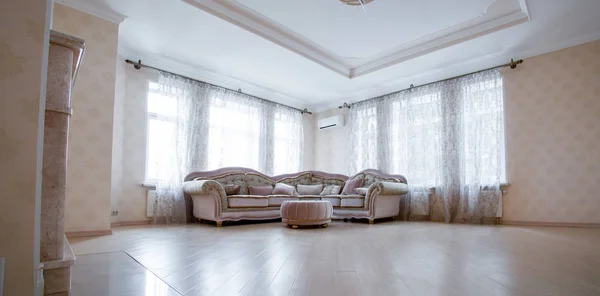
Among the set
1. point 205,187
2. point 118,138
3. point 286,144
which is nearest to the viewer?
point 205,187

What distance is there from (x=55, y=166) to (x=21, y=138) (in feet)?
1.01

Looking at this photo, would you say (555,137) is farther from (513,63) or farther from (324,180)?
(324,180)

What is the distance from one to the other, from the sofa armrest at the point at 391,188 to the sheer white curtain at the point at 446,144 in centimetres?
46

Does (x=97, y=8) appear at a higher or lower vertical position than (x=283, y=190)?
higher

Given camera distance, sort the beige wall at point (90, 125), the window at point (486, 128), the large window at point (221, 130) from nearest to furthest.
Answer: the beige wall at point (90, 125) < the window at point (486, 128) < the large window at point (221, 130)

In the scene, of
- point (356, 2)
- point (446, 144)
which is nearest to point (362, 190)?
point (446, 144)

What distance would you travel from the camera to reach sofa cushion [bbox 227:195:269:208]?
512 cm

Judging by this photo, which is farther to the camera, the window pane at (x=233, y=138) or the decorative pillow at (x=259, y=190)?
the window pane at (x=233, y=138)

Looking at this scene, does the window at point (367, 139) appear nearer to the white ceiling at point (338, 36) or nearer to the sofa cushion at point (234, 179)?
the white ceiling at point (338, 36)

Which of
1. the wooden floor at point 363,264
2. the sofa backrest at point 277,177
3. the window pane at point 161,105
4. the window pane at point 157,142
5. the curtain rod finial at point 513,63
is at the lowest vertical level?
the wooden floor at point 363,264

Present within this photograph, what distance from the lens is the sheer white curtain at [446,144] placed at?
5.41 metres

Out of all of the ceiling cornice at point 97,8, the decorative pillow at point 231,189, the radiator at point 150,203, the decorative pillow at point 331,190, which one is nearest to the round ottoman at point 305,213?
the decorative pillow at point 231,189

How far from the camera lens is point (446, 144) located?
5895 millimetres

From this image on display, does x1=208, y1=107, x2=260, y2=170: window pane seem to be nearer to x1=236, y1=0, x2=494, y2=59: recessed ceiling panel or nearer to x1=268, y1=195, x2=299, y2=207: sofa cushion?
x1=268, y1=195, x2=299, y2=207: sofa cushion
